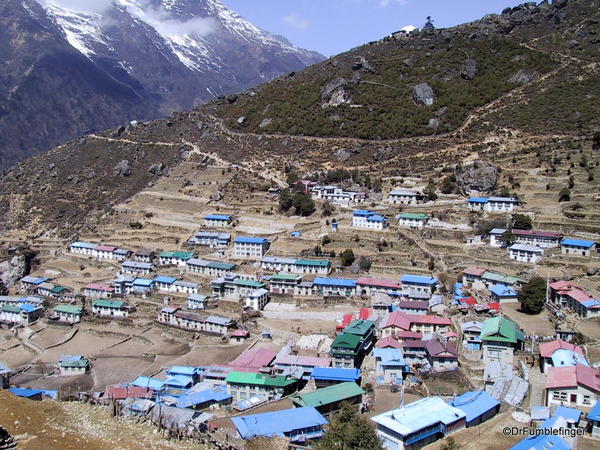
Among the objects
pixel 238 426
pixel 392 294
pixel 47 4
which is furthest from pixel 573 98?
pixel 47 4

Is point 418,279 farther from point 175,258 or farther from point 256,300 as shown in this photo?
point 175,258

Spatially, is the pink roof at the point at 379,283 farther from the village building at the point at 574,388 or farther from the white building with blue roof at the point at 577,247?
the village building at the point at 574,388

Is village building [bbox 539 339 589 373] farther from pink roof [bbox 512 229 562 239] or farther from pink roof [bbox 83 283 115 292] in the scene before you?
pink roof [bbox 83 283 115 292]

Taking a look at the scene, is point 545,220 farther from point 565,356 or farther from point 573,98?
point 573,98

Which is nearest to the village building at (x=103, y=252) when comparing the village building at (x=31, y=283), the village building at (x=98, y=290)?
the village building at (x=31, y=283)

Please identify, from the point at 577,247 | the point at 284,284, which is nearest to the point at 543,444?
the point at 577,247

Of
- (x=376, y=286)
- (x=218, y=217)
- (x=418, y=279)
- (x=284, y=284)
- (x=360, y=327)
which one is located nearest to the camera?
(x=360, y=327)

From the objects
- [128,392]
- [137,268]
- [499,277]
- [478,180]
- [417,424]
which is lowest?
[128,392]
